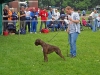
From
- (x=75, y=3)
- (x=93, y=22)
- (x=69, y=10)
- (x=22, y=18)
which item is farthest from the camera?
(x=75, y=3)

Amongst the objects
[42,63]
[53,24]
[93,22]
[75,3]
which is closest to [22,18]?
[53,24]

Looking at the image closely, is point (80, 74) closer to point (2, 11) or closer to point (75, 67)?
point (75, 67)

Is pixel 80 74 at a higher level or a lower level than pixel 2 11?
lower

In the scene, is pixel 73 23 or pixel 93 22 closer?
pixel 73 23

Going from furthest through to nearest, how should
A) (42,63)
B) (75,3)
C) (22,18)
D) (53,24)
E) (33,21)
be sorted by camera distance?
1. (75,3)
2. (53,24)
3. (33,21)
4. (22,18)
5. (42,63)

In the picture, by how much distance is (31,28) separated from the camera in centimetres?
2195

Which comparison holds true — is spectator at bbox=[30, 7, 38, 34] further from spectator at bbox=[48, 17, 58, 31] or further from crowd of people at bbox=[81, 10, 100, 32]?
crowd of people at bbox=[81, 10, 100, 32]

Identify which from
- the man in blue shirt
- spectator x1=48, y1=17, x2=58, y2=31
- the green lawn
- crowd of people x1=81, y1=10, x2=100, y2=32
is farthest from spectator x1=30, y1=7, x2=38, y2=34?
the man in blue shirt

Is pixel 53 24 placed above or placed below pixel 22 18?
below

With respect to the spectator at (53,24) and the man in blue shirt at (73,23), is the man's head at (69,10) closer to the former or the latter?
the man in blue shirt at (73,23)

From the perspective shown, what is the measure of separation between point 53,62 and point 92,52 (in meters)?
3.03

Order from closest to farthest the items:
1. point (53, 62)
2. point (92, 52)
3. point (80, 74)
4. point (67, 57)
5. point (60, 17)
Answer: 1. point (80, 74)
2. point (53, 62)
3. point (67, 57)
4. point (92, 52)
5. point (60, 17)

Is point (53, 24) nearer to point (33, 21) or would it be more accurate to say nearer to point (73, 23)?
point (33, 21)

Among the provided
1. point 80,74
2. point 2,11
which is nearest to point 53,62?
point 80,74
